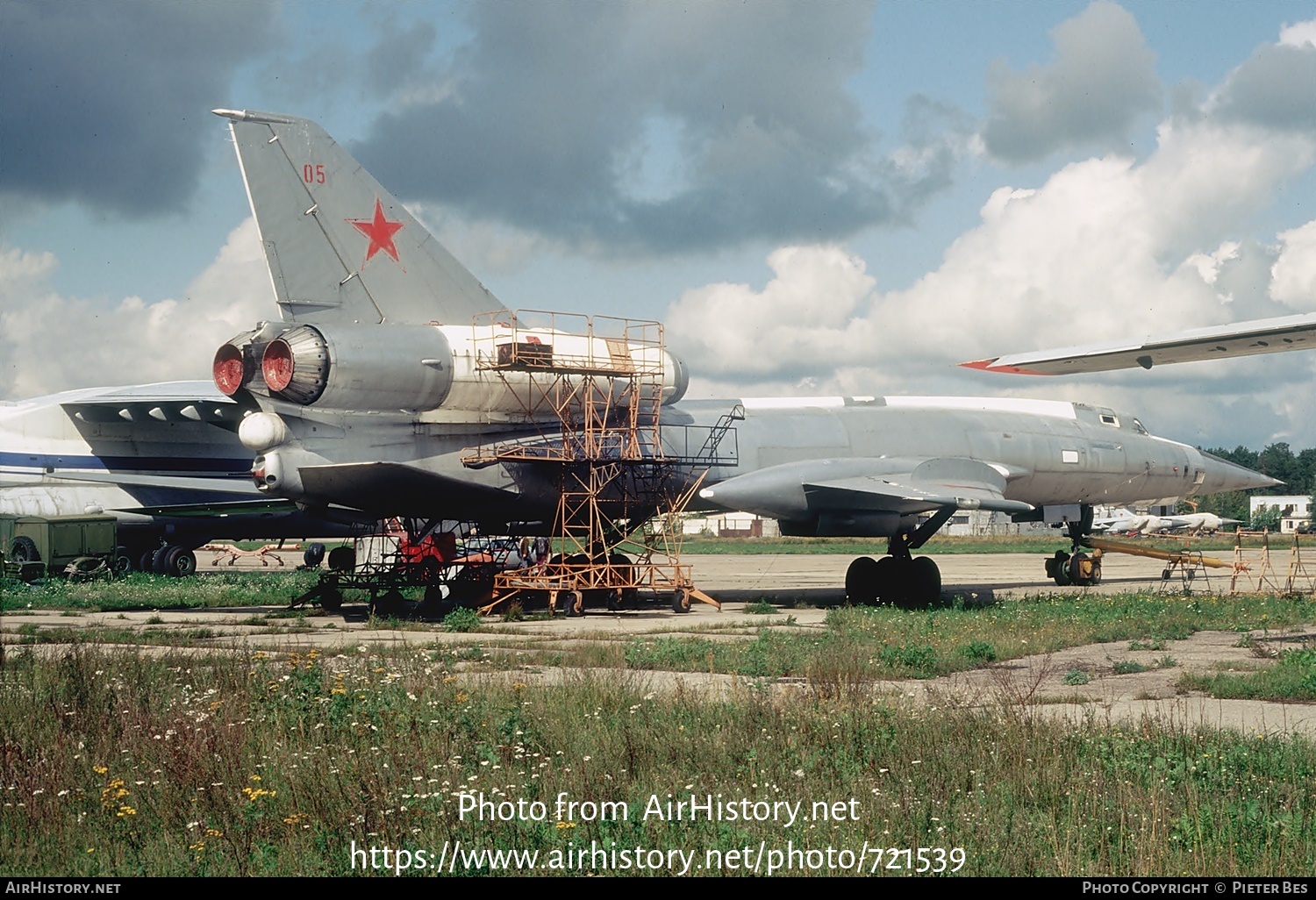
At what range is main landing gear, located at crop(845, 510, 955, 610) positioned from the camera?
67.6 ft

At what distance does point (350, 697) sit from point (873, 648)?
617cm

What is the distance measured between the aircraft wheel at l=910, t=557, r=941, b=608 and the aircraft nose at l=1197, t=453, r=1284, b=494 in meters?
9.88

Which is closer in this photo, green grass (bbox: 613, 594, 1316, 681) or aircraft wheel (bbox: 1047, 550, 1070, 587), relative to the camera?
green grass (bbox: 613, 594, 1316, 681)

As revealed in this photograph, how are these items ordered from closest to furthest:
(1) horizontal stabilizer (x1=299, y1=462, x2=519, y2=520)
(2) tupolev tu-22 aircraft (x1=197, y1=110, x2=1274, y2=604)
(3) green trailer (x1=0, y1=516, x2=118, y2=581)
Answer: (2) tupolev tu-22 aircraft (x1=197, y1=110, x2=1274, y2=604) < (1) horizontal stabilizer (x1=299, y1=462, x2=519, y2=520) < (3) green trailer (x1=0, y1=516, x2=118, y2=581)

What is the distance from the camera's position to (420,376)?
54.5 feet

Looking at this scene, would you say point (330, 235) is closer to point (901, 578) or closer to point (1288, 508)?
point (901, 578)

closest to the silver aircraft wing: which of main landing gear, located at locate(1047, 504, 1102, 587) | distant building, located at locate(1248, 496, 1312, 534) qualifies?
main landing gear, located at locate(1047, 504, 1102, 587)

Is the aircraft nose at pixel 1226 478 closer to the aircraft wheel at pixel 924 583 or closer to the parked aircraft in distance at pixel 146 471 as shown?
the aircraft wheel at pixel 924 583

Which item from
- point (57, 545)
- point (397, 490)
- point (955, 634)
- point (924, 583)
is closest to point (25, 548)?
point (57, 545)

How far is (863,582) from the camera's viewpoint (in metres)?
21.2

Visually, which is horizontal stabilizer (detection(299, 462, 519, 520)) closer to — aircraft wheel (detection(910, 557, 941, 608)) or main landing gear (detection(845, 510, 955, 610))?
main landing gear (detection(845, 510, 955, 610))

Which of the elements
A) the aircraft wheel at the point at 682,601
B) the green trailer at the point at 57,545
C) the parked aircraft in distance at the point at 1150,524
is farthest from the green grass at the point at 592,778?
the parked aircraft in distance at the point at 1150,524

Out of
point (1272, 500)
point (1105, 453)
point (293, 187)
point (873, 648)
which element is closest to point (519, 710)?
point (873, 648)

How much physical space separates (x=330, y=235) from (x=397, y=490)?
150 inches
